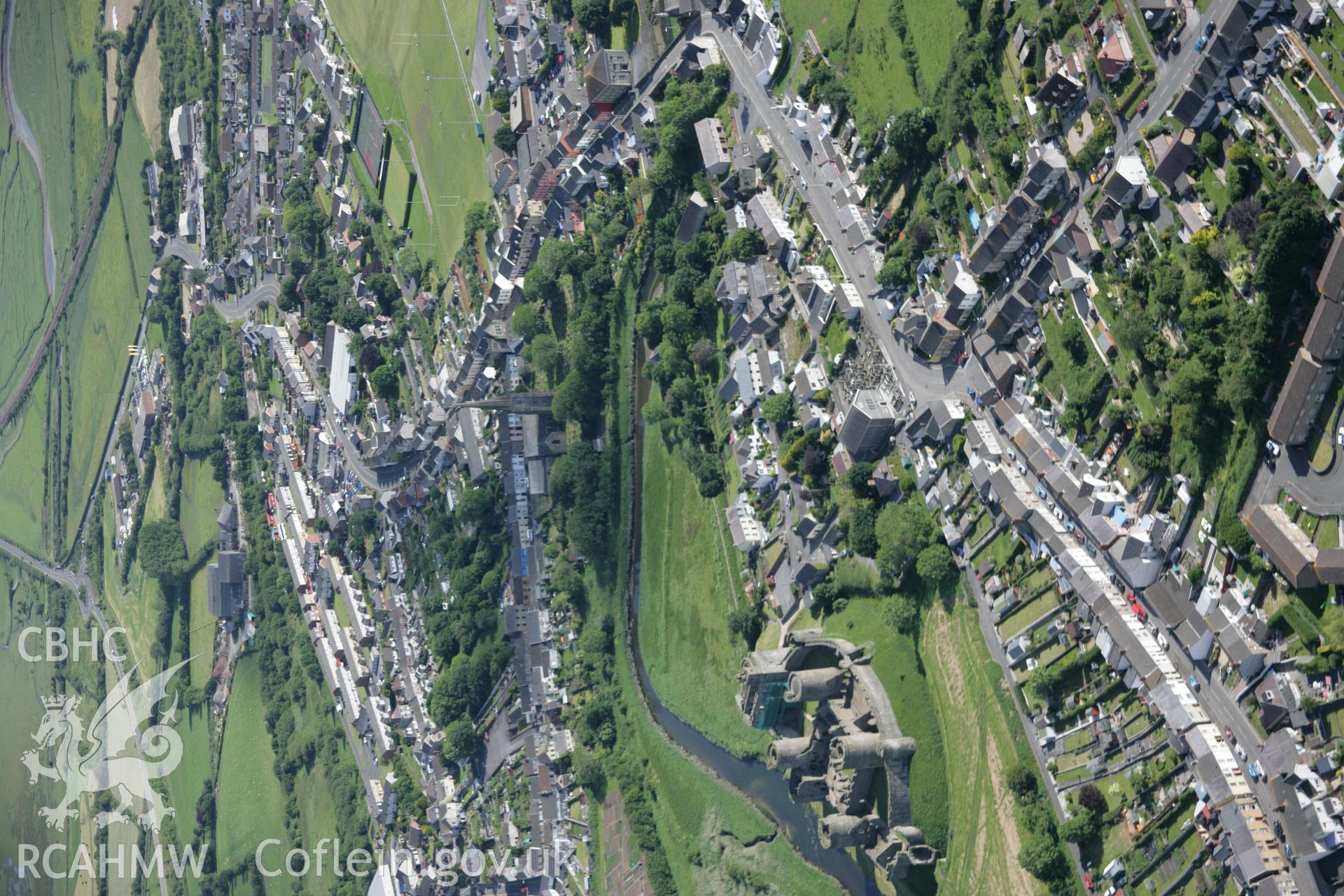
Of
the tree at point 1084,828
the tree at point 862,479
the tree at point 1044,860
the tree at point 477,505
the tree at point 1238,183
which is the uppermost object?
the tree at point 477,505

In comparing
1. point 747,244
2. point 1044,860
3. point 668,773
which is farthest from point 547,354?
point 1044,860

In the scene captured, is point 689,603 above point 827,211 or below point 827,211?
below

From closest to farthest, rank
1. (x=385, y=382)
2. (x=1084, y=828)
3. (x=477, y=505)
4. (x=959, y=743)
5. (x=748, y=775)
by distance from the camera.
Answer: (x=1084, y=828) → (x=959, y=743) → (x=748, y=775) → (x=477, y=505) → (x=385, y=382)

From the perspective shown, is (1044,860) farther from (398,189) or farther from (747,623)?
(398,189)

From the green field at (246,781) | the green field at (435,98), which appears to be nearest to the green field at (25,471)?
the green field at (246,781)

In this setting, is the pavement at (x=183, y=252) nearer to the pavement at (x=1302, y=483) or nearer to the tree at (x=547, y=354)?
the tree at (x=547, y=354)

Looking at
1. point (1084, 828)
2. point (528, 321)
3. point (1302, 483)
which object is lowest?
point (1084, 828)

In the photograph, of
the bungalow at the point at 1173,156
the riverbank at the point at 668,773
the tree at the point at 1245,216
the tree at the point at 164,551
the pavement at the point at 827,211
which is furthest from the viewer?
the tree at the point at 164,551

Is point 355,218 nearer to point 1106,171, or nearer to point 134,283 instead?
point 134,283
